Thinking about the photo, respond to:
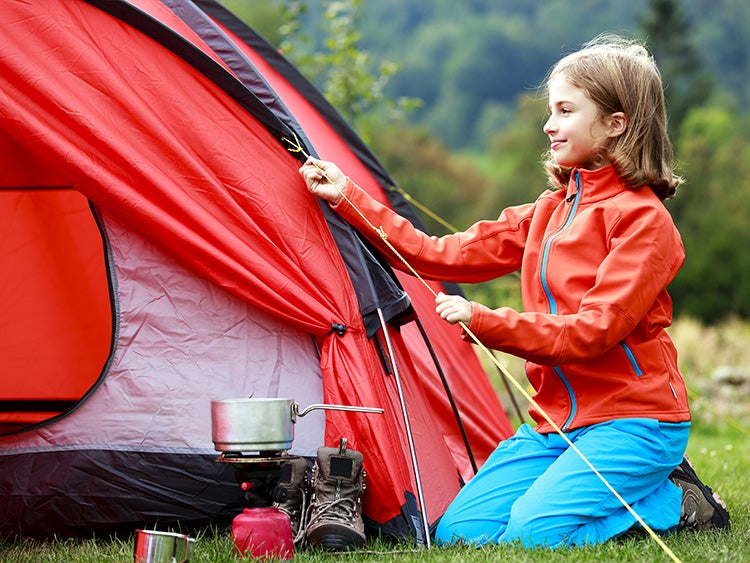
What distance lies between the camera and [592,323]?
252cm

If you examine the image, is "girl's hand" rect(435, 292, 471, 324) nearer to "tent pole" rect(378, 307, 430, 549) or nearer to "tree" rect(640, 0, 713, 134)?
"tent pole" rect(378, 307, 430, 549)

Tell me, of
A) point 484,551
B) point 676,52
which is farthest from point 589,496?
point 676,52

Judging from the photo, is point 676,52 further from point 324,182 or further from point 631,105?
point 324,182

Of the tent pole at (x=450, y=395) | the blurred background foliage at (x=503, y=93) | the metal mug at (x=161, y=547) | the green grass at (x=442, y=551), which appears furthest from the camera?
the blurred background foliage at (x=503, y=93)

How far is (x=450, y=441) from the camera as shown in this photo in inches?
136

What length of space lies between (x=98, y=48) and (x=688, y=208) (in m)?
19.1

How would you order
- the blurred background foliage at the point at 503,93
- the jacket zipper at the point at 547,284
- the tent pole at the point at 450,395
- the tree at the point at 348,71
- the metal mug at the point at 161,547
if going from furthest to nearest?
the blurred background foliage at the point at 503,93, the tree at the point at 348,71, the tent pole at the point at 450,395, the jacket zipper at the point at 547,284, the metal mug at the point at 161,547

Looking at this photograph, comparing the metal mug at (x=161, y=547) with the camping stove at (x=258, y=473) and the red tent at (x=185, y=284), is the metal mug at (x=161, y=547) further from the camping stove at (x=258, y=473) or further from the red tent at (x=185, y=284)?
the red tent at (x=185, y=284)

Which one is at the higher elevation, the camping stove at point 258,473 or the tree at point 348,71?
the tree at point 348,71

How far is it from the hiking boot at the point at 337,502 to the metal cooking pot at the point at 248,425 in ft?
0.65

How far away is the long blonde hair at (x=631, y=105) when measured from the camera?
8.99 ft

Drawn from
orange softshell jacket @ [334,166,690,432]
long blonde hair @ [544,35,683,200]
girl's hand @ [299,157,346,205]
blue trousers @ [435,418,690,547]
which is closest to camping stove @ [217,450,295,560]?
blue trousers @ [435,418,690,547]

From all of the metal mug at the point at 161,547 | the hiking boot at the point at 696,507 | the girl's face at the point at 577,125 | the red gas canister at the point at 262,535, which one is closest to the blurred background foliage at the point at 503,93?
the girl's face at the point at 577,125

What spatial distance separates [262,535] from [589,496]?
0.82 meters
